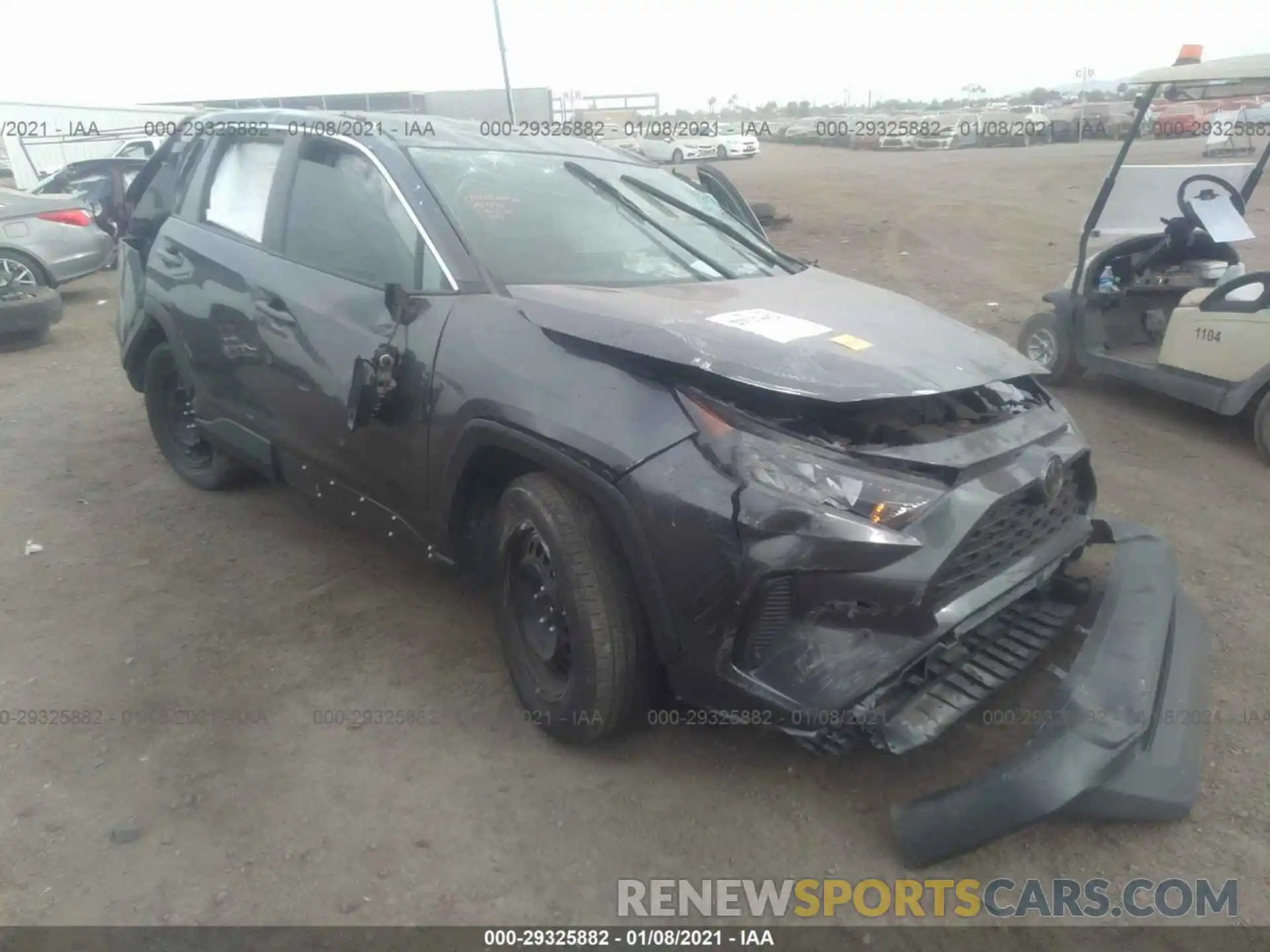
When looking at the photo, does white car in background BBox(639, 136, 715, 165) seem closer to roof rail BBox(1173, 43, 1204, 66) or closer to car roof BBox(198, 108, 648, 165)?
roof rail BBox(1173, 43, 1204, 66)

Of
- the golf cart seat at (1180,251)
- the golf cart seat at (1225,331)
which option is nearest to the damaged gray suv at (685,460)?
the golf cart seat at (1225,331)

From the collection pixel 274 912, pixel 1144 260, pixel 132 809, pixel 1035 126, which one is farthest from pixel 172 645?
pixel 1035 126

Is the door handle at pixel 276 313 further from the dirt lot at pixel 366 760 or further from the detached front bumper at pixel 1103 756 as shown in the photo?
the detached front bumper at pixel 1103 756

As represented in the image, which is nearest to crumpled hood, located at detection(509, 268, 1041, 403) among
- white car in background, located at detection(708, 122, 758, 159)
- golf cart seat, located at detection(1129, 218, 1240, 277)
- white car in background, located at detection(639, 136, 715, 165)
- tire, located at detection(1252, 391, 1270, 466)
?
tire, located at detection(1252, 391, 1270, 466)

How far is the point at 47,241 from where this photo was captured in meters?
9.62

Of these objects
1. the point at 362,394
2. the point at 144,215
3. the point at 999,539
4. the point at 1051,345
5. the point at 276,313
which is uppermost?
the point at 144,215

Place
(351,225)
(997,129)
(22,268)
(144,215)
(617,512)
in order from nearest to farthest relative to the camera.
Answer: (617,512), (351,225), (144,215), (22,268), (997,129)

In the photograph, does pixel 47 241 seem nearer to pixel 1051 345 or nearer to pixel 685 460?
pixel 1051 345

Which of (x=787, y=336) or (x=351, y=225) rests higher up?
(x=351, y=225)

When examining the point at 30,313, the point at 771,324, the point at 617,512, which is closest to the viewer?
the point at 617,512

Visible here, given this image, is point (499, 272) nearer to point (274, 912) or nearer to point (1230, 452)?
point (274, 912)

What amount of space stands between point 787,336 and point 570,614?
1013mm

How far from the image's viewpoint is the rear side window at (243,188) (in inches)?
155

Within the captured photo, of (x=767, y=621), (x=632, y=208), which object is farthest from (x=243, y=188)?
(x=767, y=621)
